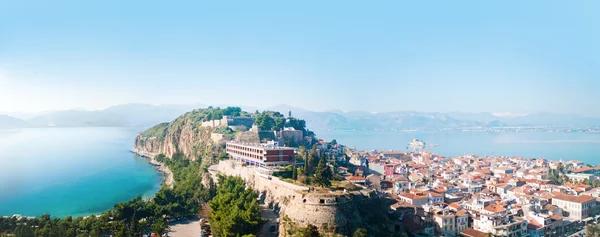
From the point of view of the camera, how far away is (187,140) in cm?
3972

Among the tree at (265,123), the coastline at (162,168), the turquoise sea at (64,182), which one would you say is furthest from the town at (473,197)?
the turquoise sea at (64,182)

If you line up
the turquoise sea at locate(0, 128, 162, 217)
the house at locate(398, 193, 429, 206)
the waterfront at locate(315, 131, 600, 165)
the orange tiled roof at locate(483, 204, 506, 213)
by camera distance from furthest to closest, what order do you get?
the waterfront at locate(315, 131, 600, 165) < the turquoise sea at locate(0, 128, 162, 217) < the house at locate(398, 193, 429, 206) < the orange tiled roof at locate(483, 204, 506, 213)

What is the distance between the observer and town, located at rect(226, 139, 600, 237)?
1744 cm

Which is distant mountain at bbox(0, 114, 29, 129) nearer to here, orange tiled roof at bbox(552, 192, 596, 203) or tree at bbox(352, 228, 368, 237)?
tree at bbox(352, 228, 368, 237)

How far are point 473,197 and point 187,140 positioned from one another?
27997mm

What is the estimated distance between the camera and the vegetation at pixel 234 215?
13.7 m

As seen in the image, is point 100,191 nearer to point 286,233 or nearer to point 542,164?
point 286,233

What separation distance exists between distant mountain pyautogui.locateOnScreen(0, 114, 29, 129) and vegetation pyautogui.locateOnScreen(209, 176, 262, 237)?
135ft

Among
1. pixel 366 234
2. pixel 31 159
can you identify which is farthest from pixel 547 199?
pixel 31 159

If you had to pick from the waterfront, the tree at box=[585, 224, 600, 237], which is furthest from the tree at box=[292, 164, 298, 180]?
the waterfront

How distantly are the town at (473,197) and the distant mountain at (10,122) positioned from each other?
3884 centimetres

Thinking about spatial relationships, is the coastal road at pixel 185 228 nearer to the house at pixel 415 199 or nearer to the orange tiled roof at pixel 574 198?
the house at pixel 415 199

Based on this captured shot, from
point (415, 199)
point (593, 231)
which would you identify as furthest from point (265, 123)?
point (593, 231)

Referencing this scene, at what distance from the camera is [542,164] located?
35.5m
